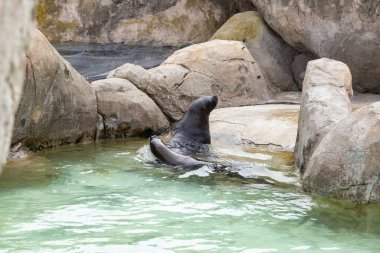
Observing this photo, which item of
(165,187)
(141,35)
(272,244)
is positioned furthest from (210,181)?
(141,35)

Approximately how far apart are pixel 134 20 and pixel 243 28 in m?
3.70

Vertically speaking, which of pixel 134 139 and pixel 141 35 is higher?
pixel 141 35

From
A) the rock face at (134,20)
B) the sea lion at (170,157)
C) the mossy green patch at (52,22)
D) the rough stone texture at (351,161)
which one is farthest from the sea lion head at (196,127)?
the mossy green patch at (52,22)

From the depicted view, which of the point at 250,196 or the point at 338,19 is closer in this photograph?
the point at 250,196

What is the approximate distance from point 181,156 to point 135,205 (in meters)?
1.92

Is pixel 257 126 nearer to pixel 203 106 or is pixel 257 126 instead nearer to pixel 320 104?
pixel 203 106

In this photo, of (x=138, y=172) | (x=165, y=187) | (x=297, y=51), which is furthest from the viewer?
(x=297, y=51)

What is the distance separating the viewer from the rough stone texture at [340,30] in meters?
11.1

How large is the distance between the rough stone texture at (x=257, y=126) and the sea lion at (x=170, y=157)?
1.36 metres

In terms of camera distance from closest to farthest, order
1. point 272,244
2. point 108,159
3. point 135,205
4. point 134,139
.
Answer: point 272,244 → point 135,205 → point 108,159 → point 134,139

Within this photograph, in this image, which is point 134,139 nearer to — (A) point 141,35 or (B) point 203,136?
(B) point 203,136

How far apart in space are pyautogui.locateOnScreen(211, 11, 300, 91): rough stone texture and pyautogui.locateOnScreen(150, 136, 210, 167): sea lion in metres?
4.73

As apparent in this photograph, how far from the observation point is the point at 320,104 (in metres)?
6.79

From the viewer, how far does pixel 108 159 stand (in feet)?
26.4
